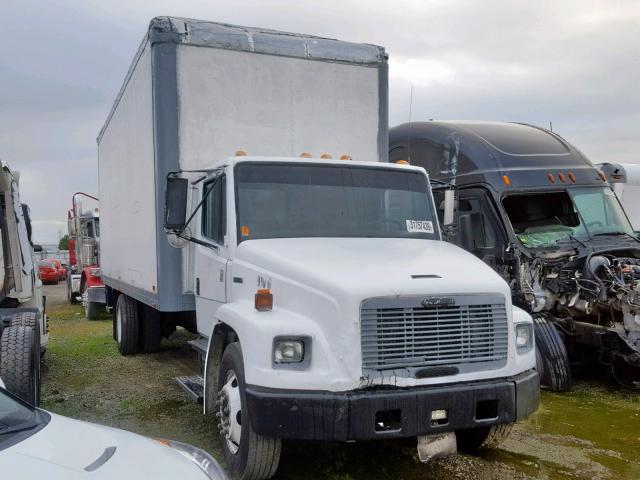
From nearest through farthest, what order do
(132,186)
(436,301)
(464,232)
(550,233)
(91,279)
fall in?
(436,301) < (464,232) < (132,186) < (550,233) < (91,279)

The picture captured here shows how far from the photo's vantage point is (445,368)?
439cm

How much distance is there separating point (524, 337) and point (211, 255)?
106 inches

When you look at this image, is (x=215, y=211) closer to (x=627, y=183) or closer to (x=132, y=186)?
(x=132, y=186)

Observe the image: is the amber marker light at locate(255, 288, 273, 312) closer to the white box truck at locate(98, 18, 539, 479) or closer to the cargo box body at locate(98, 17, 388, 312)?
the white box truck at locate(98, 18, 539, 479)

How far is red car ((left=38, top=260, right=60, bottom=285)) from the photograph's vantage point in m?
29.2

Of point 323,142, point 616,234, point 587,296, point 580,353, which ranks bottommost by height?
point 580,353

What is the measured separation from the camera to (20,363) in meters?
6.00

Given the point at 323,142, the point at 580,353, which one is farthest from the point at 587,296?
the point at 323,142

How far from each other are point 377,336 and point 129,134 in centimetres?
491

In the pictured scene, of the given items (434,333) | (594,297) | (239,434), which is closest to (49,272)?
(594,297)

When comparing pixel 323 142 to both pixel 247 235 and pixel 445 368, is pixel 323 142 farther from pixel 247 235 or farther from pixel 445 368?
pixel 445 368

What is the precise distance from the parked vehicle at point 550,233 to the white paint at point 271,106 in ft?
4.45

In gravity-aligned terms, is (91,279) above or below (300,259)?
below

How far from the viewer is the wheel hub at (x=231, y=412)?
4.68 m
